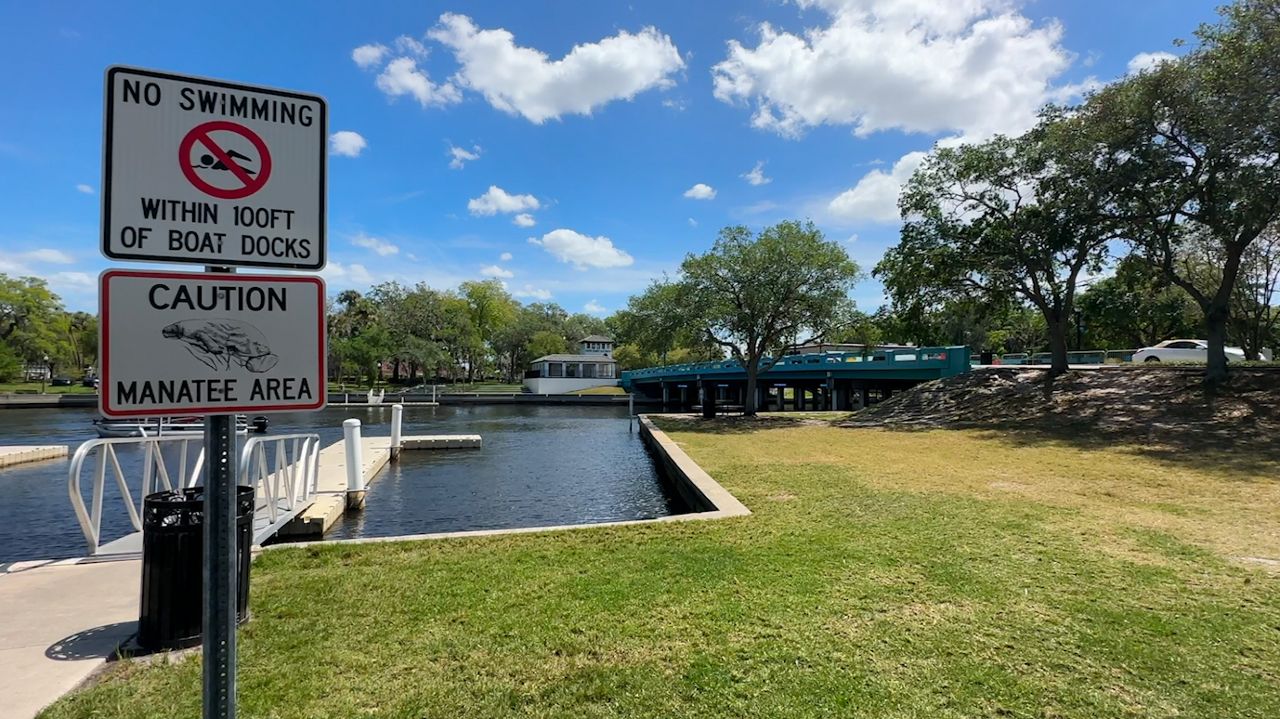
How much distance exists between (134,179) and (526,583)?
12.5 ft

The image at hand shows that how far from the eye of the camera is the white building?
212ft

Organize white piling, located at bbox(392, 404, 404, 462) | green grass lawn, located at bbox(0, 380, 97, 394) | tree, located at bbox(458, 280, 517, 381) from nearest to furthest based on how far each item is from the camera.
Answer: white piling, located at bbox(392, 404, 404, 462) → green grass lawn, located at bbox(0, 380, 97, 394) → tree, located at bbox(458, 280, 517, 381)

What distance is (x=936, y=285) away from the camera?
77.8ft

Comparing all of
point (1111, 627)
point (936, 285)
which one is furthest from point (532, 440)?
point (1111, 627)

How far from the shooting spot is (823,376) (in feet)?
120

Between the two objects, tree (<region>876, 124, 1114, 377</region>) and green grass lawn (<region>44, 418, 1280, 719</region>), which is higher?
tree (<region>876, 124, 1114, 377</region>)

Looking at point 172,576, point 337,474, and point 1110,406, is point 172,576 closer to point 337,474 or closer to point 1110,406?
point 337,474

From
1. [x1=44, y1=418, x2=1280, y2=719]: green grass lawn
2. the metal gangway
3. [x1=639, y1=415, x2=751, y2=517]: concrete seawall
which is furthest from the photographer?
[x1=639, y1=415, x2=751, y2=517]: concrete seawall

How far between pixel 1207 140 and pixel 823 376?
2199cm

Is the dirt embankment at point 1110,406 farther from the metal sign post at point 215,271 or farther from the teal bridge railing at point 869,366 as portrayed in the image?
the metal sign post at point 215,271

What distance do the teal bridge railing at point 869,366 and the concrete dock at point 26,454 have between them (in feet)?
102

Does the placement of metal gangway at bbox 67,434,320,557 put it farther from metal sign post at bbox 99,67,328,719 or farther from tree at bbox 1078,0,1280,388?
tree at bbox 1078,0,1280,388

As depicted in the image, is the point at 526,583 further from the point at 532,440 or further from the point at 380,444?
the point at 532,440

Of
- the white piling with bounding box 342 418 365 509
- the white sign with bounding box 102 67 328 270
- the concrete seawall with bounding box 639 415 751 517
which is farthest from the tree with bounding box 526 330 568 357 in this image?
the white sign with bounding box 102 67 328 270
